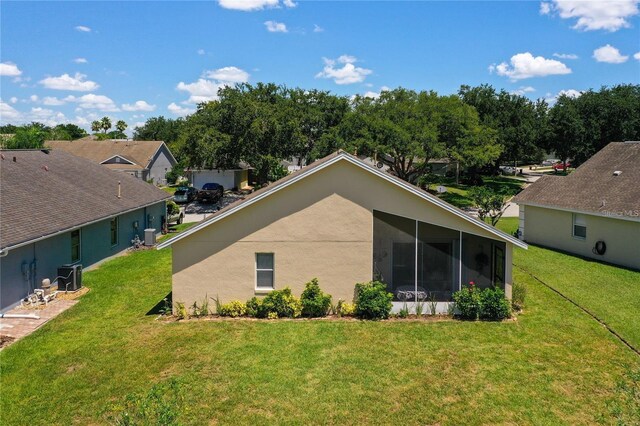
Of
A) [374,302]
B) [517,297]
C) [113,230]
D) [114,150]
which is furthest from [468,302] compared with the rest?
[114,150]

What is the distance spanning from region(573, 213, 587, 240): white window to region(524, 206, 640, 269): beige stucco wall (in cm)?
16

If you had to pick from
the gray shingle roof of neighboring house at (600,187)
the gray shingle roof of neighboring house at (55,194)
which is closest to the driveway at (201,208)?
the gray shingle roof of neighboring house at (55,194)

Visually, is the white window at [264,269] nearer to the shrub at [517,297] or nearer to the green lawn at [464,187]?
the shrub at [517,297]

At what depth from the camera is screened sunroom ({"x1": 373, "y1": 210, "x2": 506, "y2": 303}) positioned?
1497 centimetres

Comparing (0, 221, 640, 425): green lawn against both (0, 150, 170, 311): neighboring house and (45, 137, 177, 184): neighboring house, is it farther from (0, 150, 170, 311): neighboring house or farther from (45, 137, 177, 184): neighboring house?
(45, 137, 177, 184): neighboring house

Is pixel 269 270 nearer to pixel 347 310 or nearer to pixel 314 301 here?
pixel 314 301

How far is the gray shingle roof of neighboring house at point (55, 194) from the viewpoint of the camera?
53.1ft

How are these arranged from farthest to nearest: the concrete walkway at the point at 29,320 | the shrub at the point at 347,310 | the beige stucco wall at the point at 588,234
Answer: the beige stucco wall at the point at 588,234 < the shrub at the point at 347,310 < the concrete walkway at the point at 29,320

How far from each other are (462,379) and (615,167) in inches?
795

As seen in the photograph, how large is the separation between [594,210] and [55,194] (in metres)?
25.5

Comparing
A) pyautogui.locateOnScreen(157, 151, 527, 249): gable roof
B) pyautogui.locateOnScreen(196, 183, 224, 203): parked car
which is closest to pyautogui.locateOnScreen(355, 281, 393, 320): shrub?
pyautogui.locateOnScreen(157, 151, 527, 249): gable roof

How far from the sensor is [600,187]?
23484 mm

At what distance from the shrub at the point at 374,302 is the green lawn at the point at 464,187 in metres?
30.9

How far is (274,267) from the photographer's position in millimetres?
14883
